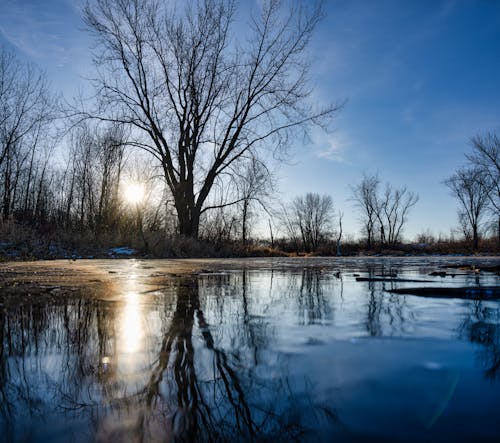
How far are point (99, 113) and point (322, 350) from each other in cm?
1703

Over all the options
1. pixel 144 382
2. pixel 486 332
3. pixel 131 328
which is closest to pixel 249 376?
pixel 144 382

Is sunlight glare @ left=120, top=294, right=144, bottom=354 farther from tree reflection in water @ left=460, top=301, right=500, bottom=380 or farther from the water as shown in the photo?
tree reflection in water @ left=460, top=301, right=500, bottom=380

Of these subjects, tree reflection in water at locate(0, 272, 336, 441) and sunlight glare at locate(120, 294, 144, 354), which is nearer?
tree reflection in water at locate(0, 272, 336, 441)

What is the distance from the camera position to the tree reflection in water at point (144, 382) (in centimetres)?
78

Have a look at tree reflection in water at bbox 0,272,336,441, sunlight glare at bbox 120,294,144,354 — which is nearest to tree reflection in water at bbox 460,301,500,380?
tree reflection in water at bbox 0,272,336,441

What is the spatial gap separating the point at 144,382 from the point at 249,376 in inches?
11.8

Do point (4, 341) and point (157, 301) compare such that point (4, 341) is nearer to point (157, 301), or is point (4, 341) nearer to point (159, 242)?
point (157, 301)

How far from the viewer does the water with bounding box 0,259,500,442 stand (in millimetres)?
766

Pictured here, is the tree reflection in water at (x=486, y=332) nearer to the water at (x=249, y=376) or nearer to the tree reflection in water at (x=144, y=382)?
the water at (x=249, y=376)

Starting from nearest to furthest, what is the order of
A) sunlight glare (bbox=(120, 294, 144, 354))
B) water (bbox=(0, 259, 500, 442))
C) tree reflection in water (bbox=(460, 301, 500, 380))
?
water (bbox=(0, 259, 500, 442)), tree reflection in water (bbox=(460, 301, 500, 380)), sunlight glare (bbox=(120, 294, 144, 354))

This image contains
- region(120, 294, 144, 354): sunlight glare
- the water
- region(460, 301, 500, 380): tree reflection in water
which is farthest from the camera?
region(120, 294, 144, 354): sunlight glare

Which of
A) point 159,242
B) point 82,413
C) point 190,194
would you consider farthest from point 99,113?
point 82,413

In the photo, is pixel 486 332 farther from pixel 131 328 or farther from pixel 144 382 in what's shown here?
pixel 131 328

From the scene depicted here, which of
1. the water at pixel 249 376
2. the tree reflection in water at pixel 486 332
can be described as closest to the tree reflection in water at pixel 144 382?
the water at pixel 249 376
